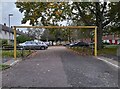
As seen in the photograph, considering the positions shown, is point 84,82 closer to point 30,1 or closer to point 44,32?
point 30,1

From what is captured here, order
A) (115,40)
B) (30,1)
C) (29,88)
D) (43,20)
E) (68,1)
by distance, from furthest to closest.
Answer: (115,40) → (43,20) → (68,1) → (30,1) → (29,88)

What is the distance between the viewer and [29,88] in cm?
973

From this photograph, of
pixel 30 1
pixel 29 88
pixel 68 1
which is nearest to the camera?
pixel 29 88

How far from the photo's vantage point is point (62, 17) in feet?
115

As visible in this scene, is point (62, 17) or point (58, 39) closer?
point (62, 17)

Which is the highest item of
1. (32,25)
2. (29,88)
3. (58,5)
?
(58,5)

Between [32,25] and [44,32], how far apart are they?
76459mm

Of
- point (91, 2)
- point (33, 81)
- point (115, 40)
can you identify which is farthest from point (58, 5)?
point (115, 40)

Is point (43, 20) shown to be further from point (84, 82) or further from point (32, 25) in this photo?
point (84, 82)

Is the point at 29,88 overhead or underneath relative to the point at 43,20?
underneath

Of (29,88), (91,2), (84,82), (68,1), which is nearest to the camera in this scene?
(29,88)

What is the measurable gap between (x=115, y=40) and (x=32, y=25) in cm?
8426

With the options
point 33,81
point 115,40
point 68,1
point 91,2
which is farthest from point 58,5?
point 115,40

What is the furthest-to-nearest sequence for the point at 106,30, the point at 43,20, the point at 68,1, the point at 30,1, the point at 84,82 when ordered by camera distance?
the point at 106,30 → the point at 43,20 → the point at 68,1 → the point at 30,1 → the point at 84,82
